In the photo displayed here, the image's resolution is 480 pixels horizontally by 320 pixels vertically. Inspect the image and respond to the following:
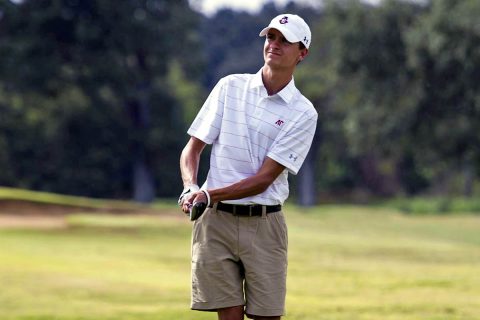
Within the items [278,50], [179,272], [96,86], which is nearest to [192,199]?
[278,50]

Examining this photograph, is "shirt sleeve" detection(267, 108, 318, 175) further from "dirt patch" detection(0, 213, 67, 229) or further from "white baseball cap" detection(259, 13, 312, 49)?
"dirt patch" detection(0, 213, 67, 229)

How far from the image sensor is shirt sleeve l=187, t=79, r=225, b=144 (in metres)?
6.32

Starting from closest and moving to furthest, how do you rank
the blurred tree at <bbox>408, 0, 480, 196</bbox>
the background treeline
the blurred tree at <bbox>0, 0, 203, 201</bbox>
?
the blurred tree at <bbox>408, 0, 480, 196</bbox> → the background treeline → the blurred tree at <bbox>0, 0, 203, 201</bbox>

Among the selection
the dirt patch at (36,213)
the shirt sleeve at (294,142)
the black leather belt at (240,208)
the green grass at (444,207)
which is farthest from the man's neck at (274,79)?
the green grass at (444,207)

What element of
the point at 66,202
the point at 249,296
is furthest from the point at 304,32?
the point at 66,202

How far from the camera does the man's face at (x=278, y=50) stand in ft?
20.7

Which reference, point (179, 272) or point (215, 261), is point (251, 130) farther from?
point (179, 272)

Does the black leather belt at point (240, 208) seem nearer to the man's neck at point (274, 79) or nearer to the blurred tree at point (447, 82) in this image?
the man's neck at point (274, 79)

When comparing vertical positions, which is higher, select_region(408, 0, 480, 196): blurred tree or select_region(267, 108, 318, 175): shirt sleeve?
select_region(408, 0, 480, 196): blurred tree

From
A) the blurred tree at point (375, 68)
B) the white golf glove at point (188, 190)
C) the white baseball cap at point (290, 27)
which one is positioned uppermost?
the blurred tree at point (375, 68)

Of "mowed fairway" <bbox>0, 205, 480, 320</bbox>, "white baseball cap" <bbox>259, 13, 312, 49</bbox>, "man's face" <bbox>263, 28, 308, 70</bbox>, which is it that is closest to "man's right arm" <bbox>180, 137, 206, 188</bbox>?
"man's face" <bbox>263, 28, 308, 70</bbox>

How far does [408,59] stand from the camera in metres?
54.2

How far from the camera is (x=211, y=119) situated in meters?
6.33

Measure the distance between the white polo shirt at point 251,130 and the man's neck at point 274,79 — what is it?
0.09 feet
